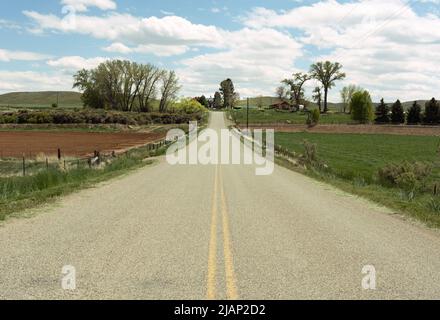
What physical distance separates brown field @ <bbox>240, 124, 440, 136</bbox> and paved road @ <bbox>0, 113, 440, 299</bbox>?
280 feet

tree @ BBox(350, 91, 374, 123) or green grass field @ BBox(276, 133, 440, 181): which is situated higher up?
tree @ BBox(350, 91, 374, 123)

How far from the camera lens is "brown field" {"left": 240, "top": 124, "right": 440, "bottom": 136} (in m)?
93.1

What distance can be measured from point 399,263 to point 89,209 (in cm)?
824

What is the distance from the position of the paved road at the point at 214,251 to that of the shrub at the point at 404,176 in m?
9.33

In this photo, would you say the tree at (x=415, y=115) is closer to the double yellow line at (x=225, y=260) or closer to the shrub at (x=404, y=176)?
the shrub at (x=404, y=176)

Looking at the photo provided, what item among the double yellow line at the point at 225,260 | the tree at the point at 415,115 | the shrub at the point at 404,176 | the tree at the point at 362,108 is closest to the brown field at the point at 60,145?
the shrub at the point at 404,176

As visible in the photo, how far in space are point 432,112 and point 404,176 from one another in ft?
312

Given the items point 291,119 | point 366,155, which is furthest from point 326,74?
point 366,155

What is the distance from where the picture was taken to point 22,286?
6301mm

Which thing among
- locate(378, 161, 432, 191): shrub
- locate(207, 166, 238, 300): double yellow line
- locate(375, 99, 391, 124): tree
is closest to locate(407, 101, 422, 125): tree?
locate(375, 99, 391, 124): tree

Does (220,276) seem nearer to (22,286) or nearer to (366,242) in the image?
(22,286)

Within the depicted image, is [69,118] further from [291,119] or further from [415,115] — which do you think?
[415,115]

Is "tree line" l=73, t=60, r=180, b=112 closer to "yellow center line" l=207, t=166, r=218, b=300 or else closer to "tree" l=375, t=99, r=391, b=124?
"tree" l=375, t=99, r=391, b=124

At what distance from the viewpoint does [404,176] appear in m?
23.9
